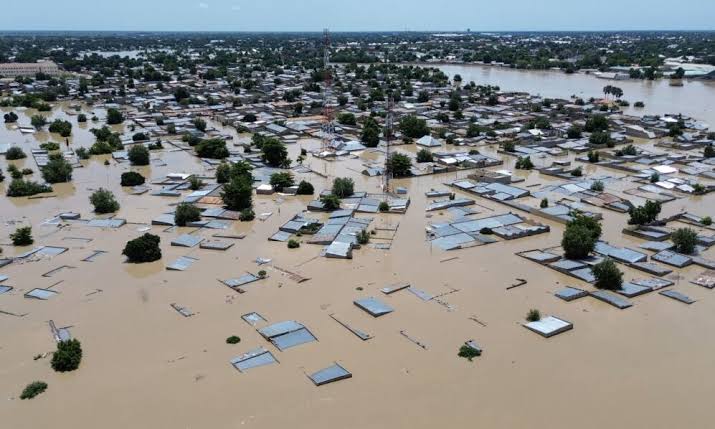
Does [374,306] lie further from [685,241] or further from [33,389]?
[685,241]

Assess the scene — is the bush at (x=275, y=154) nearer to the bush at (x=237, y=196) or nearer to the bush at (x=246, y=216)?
the bush at (x=237, y=196)

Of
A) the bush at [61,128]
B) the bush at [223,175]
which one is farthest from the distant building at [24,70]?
the bush at [223,175]

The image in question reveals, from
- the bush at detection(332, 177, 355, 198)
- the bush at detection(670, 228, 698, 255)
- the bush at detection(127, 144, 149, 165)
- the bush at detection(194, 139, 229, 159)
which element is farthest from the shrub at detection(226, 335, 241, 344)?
the bush at detection(127, 144, 149, 165)

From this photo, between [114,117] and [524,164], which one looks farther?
[114,117]

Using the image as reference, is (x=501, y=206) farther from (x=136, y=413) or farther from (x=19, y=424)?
(x=19, y=424)

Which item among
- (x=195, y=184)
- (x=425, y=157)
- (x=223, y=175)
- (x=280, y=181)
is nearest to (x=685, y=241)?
(x=425, y=157)

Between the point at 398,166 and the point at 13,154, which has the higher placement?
the point at 398,166
